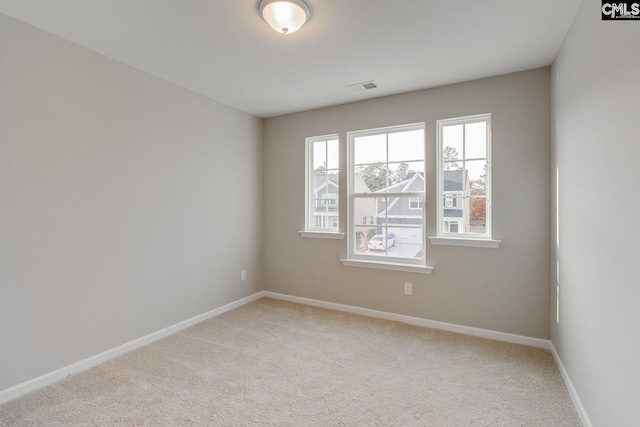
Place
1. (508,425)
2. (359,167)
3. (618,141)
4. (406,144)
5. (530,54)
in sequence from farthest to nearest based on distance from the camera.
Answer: (359,167) → (406,144) → (530,54) → (508,425) → (618,141)

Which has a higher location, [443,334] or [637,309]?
[637,309]

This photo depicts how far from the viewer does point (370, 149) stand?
3.77 metres

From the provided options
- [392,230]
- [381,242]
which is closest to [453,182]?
[392,230]

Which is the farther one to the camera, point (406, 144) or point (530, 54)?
point (406, 144)

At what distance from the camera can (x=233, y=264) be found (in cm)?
396

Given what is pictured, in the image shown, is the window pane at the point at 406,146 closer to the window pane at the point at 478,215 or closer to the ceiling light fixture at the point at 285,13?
the window pane at the point at 478,215

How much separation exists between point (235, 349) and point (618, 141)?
2990 millimetres

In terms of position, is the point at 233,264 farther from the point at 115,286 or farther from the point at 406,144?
the point at 406,144

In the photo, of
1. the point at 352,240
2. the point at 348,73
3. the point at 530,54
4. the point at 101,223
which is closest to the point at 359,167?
the point at 352,240

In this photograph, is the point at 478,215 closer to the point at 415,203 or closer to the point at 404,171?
the point at 415,203

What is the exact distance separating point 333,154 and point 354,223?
0.93 metres

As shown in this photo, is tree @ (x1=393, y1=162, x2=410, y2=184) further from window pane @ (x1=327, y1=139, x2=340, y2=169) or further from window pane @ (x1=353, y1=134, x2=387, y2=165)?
window pane @ (x1=327, y1=139, x2=340, y2=169)

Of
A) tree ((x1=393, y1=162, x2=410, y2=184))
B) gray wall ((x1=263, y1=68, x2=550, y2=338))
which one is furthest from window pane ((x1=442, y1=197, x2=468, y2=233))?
tree ((x1=393, y1=162, x2=410, y2=184))

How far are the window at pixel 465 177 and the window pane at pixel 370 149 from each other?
656 mm
